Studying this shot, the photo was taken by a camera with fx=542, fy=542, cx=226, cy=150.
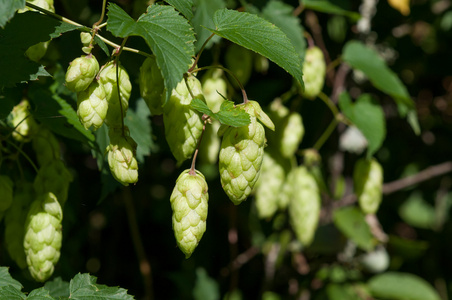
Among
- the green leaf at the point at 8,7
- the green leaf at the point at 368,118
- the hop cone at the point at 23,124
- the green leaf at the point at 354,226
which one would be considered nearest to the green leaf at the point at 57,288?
the hop cone at the point at 23,124

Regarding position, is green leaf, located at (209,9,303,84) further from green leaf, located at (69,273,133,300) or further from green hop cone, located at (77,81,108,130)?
green leaf, located at (69,273,133,300)

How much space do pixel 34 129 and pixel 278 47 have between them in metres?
0.63

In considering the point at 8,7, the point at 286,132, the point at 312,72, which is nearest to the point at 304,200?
the point at 286,132

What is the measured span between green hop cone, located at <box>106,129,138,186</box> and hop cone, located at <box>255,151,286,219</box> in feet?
2.54

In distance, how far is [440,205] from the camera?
2998 mm

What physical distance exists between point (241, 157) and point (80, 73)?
31 centimetres

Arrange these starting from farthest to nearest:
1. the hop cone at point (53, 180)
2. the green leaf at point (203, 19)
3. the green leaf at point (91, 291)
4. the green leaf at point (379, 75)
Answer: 1. the green leaf at point (379, 75)
2. the green leaf at point (203, 19)
3. the hop cone at point (53, 180)
4. the green leaf at point (91, 291)

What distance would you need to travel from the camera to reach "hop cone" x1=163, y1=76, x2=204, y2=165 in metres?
0.99

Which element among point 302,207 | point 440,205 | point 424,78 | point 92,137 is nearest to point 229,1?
point 92,137

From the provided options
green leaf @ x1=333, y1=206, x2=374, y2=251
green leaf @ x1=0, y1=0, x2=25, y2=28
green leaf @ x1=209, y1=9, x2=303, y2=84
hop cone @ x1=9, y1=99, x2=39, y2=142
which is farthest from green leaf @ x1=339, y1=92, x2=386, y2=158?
green leaf @ x1=0, y1=0, x2=25, y2=28

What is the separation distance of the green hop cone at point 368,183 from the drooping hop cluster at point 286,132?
0.98 ft

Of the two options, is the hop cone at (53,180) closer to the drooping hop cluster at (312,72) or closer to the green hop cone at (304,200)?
the drooping hop cluster at (312,72)

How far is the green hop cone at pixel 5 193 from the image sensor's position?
1165mm

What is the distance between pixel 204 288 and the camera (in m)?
2.22
